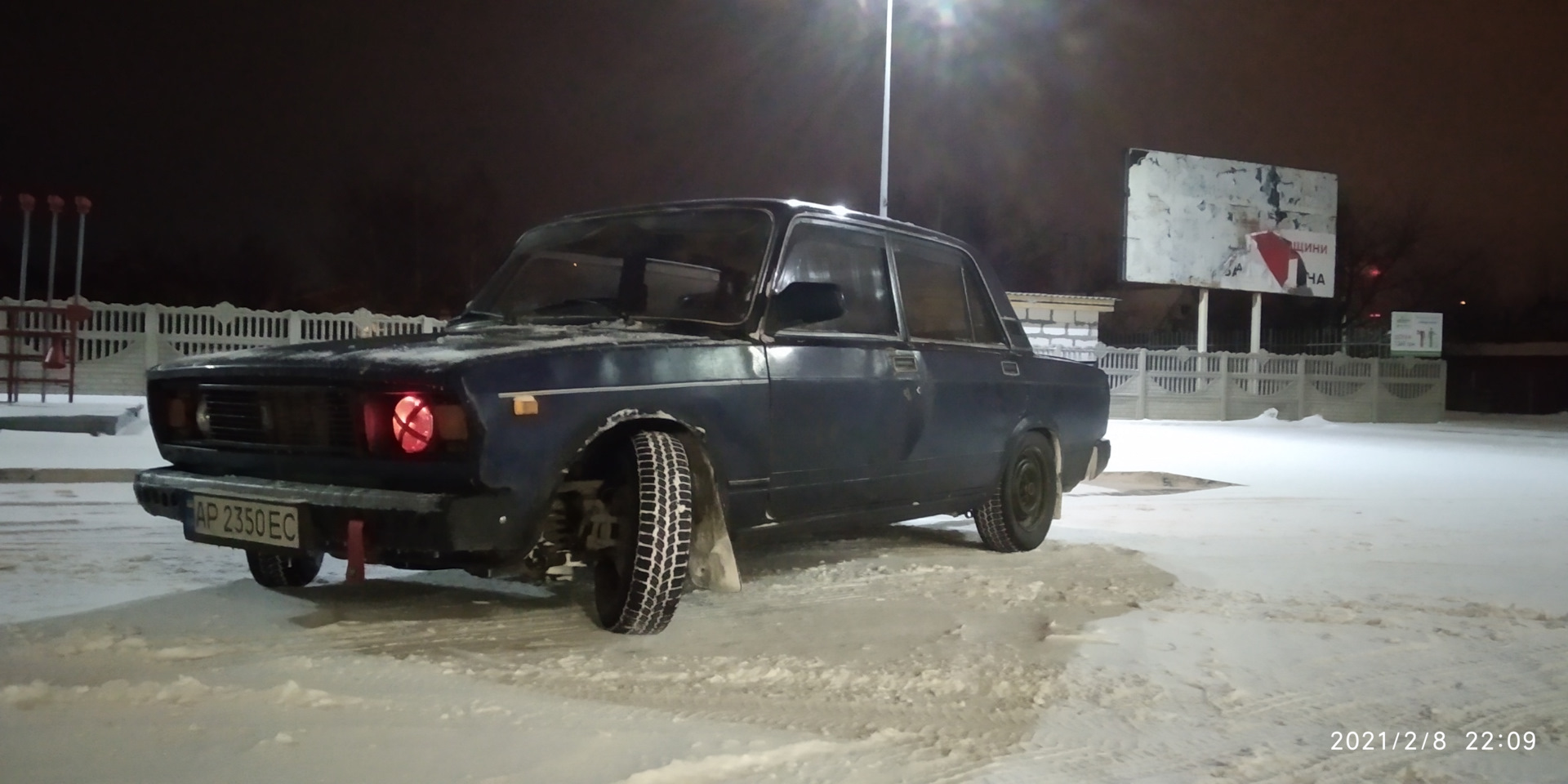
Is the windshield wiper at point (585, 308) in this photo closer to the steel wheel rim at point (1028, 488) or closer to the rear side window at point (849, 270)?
the rear side window at point (849, 270)

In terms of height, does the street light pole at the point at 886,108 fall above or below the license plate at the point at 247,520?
above

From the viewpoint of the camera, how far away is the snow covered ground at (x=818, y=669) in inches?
114

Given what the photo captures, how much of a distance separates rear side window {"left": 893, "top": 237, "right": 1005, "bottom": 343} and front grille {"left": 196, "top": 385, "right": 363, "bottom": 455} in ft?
8.56

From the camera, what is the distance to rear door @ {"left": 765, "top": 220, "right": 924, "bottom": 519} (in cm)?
451

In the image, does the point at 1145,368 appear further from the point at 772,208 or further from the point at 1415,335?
the point at 772,208

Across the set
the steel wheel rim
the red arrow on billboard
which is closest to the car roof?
the steel wheel rim

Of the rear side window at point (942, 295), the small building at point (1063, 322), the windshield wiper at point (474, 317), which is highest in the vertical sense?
the small building at point (1063, 322)

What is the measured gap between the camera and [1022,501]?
624 cm

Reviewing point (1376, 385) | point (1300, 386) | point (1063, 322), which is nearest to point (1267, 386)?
point (1300, 386)

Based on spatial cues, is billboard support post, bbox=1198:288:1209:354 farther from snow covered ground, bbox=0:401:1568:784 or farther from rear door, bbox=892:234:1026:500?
rear door, bbox=892:234:1026:500

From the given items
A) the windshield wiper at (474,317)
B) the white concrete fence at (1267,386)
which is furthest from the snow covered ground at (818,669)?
the white concrete fence at (1267,386)

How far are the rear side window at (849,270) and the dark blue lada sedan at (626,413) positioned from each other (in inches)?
0.5

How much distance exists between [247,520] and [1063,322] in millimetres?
21298

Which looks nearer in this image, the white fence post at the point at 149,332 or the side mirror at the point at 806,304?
the side mirror at the point at 806,304
